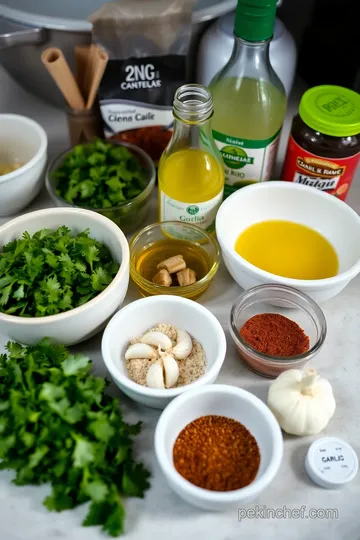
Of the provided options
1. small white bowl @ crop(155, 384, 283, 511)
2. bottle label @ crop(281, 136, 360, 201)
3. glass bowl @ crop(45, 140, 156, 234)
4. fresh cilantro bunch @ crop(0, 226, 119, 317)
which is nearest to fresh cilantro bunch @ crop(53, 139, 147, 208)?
glass bowl @ crop(45, 140, 156, 234)

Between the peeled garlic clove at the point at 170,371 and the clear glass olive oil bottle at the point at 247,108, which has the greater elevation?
the clear glass olive oil bottle at the point at 247,108

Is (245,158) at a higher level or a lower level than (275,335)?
higher

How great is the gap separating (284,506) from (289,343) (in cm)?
23

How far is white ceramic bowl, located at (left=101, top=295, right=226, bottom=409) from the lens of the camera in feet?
2.42

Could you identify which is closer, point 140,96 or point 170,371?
point 170,371

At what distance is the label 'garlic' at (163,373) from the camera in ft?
→ 2.50

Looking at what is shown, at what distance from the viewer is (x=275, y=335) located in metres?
0.84

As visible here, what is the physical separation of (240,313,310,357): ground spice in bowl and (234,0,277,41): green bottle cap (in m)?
0.42

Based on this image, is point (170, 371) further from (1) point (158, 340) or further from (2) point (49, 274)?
(2) point (49, 274)

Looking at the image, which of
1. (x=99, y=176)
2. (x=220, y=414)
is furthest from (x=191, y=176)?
(x=220, y=414)

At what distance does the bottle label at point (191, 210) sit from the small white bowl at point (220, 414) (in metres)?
0.31

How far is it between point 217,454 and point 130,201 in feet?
1.49

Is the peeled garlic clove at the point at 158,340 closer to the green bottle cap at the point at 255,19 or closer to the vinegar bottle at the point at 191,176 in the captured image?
the vinegar bottle at the point at 191,176

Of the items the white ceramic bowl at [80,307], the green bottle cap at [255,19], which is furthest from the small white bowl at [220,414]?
the green bottle cap at [255,19]
